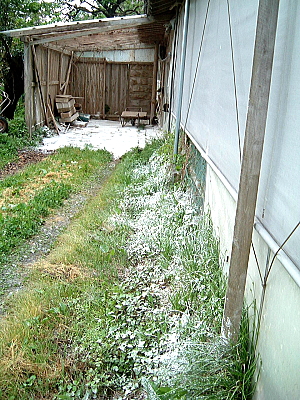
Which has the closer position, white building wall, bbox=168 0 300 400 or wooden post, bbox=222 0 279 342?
white building wall, bbox=168 0 300 400

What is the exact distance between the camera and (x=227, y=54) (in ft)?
10.0

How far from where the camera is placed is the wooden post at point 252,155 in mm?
1748

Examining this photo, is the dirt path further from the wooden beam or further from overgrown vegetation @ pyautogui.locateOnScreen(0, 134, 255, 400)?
the wooden beam

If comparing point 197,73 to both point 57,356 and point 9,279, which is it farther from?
point 57,356

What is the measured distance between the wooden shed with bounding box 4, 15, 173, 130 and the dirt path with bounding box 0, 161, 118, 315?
16.0ft

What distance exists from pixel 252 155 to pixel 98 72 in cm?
1456

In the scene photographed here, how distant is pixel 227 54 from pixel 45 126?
9.16 metres

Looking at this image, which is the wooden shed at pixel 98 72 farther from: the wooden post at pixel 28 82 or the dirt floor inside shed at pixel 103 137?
the dirt floor inside shed at pixel 103 137

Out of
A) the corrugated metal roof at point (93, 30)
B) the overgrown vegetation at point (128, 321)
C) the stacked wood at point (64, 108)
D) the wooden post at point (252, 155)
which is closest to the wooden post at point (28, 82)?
the corrugated metal roof at point (93, 30)

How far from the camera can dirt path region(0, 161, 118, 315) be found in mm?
3535

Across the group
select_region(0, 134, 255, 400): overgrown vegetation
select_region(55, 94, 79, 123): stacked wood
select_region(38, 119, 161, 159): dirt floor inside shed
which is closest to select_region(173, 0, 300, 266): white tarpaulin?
select_region(0, 134, 255, 400): overgrown vegetation

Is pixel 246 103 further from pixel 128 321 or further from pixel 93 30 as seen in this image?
pixel 93 30

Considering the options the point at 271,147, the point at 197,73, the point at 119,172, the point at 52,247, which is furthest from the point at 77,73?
the point at 271,147

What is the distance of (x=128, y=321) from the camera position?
9.12 ft
